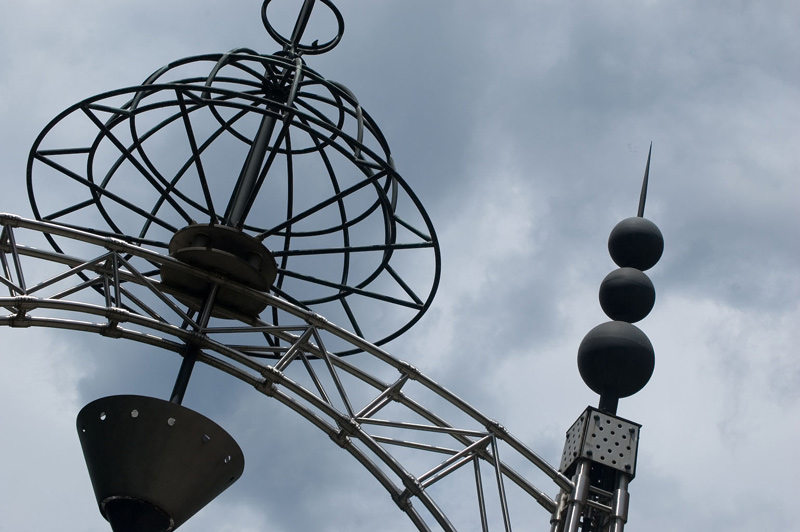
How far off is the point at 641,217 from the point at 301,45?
5565 millimetres

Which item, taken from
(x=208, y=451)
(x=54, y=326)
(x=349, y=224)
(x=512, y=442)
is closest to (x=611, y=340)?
(x=512, y=442)

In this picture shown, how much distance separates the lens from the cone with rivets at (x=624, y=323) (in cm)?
1511

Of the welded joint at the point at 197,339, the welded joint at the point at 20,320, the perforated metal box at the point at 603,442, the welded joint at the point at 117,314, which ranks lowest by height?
the welded joint at the point at 20,320

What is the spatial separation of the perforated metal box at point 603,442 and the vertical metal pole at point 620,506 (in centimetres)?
16

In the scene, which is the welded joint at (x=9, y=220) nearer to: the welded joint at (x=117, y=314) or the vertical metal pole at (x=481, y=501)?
the welded joint at (x=117, y=314)

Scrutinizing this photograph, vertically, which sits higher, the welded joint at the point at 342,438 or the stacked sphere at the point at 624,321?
the stacked sphere at the point at 624,321

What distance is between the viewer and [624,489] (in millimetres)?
13836

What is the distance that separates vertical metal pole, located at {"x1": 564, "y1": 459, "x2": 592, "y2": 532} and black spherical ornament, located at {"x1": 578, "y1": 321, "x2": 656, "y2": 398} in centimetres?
158

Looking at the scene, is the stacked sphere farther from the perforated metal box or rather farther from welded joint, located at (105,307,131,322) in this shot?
welded joint, located at (105,307,131,322)

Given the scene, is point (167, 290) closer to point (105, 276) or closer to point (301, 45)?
point (105, 276)

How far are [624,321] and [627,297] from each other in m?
0.35

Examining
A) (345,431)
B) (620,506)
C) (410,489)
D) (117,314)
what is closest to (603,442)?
(620,506)

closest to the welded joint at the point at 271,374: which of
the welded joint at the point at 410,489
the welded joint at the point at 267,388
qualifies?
the welded joint at the point at 267,388

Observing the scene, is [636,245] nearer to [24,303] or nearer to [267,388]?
[267,388]
